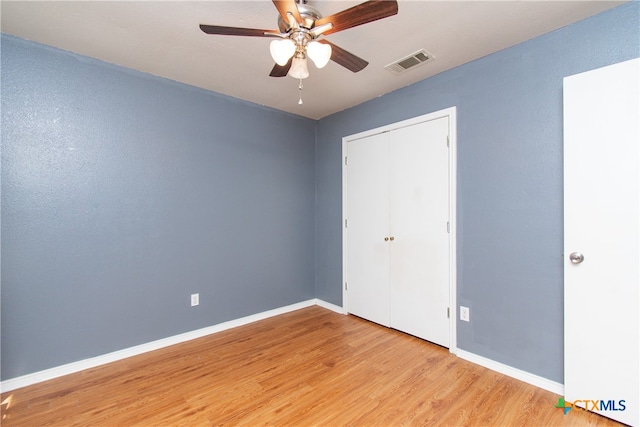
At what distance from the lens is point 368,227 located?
3273mm

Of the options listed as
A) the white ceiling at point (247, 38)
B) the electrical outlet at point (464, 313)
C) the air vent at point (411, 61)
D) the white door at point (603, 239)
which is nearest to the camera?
the white door at point (603, 239)

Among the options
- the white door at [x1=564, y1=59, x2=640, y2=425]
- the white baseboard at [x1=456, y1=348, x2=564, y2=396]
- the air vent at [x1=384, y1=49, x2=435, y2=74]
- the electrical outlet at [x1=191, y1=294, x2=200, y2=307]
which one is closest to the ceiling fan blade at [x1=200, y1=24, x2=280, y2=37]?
the air vent at [x1=384, y1=49, x2=435, y2=74]

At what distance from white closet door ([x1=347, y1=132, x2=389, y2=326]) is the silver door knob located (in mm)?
1517

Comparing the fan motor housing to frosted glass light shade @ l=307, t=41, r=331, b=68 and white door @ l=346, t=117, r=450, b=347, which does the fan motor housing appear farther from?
white door @ l=346, t=117, r=450, b=347

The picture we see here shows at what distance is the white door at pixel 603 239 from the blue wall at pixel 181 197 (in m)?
0.13

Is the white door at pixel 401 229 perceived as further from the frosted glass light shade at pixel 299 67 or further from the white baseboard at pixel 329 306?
the frosted glass light shade at pixel 299 67

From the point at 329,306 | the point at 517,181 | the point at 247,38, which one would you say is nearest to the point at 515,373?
the point at 517,181

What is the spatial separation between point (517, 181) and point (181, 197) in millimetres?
2902

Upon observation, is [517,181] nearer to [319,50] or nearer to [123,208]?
[319,50]

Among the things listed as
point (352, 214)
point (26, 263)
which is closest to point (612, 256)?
point (352, 214)

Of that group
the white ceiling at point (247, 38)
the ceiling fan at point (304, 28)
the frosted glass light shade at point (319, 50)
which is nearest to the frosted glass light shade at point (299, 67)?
the ceiling fan at point (304, 28)

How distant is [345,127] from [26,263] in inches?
125

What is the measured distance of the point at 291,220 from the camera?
12.0ft

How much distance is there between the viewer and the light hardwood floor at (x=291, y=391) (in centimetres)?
173
